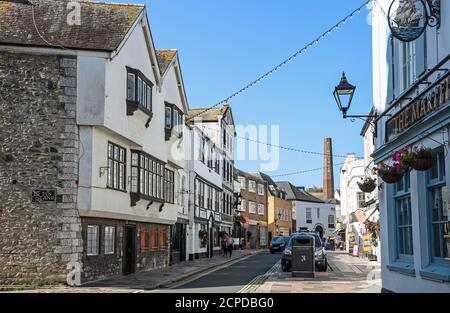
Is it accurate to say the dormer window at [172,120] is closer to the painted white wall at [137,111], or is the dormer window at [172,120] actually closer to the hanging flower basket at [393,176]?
the painted white wall at [137,111]

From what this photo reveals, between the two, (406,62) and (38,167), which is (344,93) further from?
(38,167)

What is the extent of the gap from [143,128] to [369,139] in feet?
67.3

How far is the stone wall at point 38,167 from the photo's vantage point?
18.8m

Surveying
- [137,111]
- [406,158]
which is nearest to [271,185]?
[137,111]

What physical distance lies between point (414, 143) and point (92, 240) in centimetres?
1246

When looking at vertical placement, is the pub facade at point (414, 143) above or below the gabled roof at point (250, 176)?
below

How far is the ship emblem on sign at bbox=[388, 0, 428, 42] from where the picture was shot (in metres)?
11.1

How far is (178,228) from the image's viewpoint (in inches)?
1387

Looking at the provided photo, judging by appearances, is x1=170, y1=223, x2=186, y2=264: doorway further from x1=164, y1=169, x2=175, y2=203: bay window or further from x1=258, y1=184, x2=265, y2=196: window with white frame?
x1=258, y1=184, x2=265, y2=196: window with white frame

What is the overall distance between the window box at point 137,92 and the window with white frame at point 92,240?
471 centimetres

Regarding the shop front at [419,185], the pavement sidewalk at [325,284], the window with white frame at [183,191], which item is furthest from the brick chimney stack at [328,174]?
the shop front at [419,185]

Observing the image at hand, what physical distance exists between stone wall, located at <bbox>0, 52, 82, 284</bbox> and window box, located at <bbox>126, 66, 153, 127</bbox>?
10.5ft

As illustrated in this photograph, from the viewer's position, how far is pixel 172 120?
29.0 m
